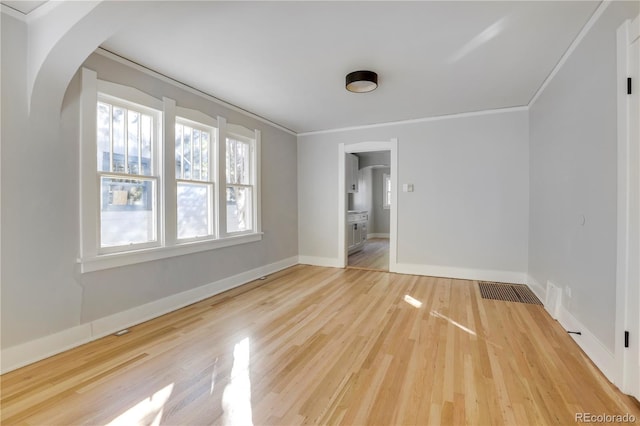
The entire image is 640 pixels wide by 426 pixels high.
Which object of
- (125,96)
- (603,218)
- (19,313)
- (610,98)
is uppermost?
(125,96)

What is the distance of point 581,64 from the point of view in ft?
7.71

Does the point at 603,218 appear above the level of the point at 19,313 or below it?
above

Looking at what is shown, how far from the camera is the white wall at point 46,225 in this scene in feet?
6.66

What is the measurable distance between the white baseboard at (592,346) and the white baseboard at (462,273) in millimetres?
1578

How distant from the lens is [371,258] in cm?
632

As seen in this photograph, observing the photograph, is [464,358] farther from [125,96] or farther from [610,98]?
[125,96]

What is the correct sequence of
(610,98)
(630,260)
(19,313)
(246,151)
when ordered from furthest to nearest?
1. (246,151)
2. (19,313)
3. (610,98)
4. (630,260)

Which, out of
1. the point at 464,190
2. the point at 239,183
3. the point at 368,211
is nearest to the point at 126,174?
the point at 239,183

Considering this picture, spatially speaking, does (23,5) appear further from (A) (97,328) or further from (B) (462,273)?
(B) (462,273)

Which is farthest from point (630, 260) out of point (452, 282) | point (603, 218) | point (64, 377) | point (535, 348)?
point (64, 377)

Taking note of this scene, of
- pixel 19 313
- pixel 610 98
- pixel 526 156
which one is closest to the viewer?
pixel 610 98

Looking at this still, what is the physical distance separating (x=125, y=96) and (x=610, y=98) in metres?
4.00

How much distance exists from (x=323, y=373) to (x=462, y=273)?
3375 millimetres

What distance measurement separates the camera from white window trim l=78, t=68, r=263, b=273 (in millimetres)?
2449
